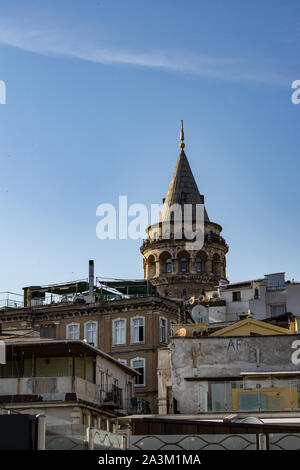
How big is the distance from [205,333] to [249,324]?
2.44 meters

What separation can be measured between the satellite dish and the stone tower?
18717 millimetres

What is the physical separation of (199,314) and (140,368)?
7.72 meters

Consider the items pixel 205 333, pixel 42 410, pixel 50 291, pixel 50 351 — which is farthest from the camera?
pixel 50 291

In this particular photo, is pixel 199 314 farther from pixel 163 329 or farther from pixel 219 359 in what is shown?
pixel 219 359

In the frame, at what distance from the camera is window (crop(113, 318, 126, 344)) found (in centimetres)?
5978

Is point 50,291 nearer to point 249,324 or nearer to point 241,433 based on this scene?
point 249,324

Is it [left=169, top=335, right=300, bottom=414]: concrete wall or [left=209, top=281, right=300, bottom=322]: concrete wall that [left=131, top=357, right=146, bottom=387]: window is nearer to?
[left=209, top=281, right=300, bottom=322]: concrete wall

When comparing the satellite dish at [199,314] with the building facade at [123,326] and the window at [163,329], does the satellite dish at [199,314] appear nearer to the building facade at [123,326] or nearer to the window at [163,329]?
the building facade at [123,326]

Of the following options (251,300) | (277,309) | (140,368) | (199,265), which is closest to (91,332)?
(140,368)

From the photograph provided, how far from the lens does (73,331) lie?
203 feet

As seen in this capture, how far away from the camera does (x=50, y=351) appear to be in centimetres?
4181

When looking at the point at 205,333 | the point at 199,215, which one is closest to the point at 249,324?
the point at 205,333

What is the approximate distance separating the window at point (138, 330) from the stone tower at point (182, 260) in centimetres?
2392
